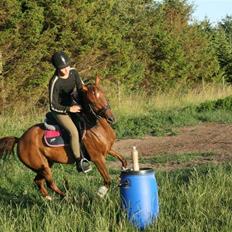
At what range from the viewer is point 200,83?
100.0 ft

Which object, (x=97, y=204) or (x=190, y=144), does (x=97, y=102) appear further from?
(x=190, y=144)

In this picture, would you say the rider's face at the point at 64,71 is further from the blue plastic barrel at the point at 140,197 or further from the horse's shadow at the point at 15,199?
the blue plastic barrel at the point at 140,197

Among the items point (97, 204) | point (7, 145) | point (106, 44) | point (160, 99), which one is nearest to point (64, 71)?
point (7, 145)

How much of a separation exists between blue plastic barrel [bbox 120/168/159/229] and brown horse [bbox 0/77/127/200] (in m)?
2.20

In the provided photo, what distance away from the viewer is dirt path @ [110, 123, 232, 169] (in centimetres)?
1151

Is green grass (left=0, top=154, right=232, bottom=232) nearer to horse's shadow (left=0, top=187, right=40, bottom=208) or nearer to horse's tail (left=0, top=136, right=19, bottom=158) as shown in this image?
horse's shadow (left=0, top=187, right=40, bottom=208)

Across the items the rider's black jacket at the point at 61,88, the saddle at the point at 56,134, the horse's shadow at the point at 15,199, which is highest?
the rider's black jacket at the point at 61,88

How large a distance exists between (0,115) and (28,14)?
3.22m

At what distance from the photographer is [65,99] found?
8.76 m

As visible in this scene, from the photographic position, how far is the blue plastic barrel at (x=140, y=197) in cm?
588

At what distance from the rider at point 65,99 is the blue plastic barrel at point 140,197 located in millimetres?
2628

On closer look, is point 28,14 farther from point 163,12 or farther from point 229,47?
point 229,47

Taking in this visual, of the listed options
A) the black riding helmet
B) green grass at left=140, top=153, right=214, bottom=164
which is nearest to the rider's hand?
the black riding helmet

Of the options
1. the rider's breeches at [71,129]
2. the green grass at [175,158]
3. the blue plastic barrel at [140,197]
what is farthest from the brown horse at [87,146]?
the green grass at [175,158]
